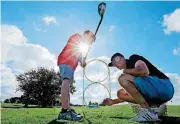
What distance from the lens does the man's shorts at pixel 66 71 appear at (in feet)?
20.6

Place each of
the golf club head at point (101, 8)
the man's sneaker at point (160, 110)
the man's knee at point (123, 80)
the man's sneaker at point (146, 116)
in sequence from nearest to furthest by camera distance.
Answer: the man's sneaker at point (146, 116) < the man's knee at point (123, 80) < the man's sneaker at point (160, 110) < the golf club head at point (101, 8)

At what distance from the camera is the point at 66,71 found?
20.7ft

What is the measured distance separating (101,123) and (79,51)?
185 centimetres

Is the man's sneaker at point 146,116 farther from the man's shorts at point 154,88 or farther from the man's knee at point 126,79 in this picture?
the man's knee at point 126,79

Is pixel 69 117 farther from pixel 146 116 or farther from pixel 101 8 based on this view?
pixel 101 8

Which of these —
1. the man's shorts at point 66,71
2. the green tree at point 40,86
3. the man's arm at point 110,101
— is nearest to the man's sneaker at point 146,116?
the man's arm at point 110,101

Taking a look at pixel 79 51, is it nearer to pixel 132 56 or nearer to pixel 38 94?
pixel 132 56

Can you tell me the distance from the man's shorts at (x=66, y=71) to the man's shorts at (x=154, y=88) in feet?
4.29

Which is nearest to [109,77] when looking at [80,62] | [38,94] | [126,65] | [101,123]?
[80,62]

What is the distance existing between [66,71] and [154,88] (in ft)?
5.90

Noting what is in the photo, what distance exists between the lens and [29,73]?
63.8 meters

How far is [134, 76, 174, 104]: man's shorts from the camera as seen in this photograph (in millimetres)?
6129

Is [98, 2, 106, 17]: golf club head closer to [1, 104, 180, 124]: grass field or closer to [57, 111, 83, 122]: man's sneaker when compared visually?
[1, 104, 180, 124]: grass field

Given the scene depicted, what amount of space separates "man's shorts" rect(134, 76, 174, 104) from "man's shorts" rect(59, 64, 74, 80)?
1306 mm
